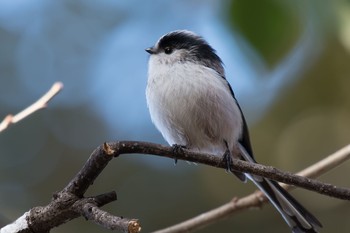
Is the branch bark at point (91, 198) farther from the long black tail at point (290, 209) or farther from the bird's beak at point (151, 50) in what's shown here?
the bird's beak at point (151, 50)

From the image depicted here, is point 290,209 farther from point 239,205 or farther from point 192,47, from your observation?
point 192,47

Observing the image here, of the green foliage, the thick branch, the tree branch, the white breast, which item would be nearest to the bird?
the white breast

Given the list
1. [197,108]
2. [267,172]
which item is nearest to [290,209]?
[197,108]

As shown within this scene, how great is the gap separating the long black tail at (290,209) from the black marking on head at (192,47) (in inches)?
19.4

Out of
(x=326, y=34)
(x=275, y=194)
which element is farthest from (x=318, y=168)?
(x=326, y=34)

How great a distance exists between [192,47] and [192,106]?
343mm

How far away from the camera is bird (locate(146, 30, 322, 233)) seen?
5.88 ft

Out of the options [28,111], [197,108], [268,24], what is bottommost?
[268,24]

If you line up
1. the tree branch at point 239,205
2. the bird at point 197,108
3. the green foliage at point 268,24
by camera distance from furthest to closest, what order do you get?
the bird at point 197,108 → the tree branch at point 239,205 → the green foliage at point 268,24

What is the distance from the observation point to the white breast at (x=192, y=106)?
1.80m

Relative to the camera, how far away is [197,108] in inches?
71.3

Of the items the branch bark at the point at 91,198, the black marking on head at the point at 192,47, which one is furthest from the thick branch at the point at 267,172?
the black marking on head at the point at 192,47

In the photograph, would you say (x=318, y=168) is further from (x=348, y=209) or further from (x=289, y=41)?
(x=348, y=209)

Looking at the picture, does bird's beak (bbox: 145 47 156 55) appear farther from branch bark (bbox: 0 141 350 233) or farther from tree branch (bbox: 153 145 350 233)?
branch bark (bbox: 0 141 350 233)
